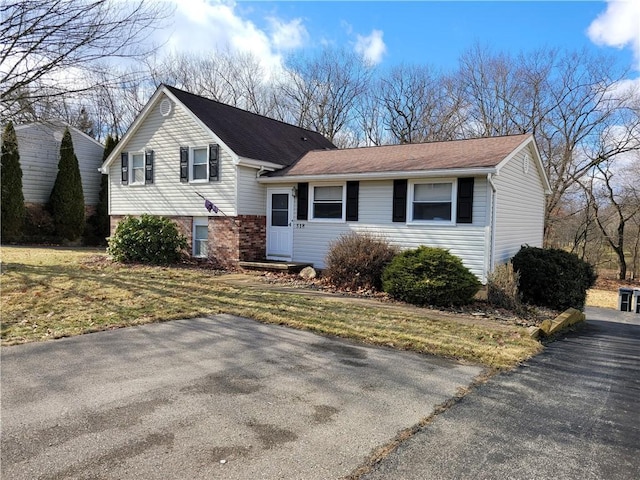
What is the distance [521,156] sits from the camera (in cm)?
1323

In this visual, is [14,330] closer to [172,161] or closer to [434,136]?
[172,161]

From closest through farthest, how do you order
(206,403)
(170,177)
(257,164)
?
(206,403), (257,164), (170,177)

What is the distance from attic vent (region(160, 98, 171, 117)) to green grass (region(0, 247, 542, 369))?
22.1 ft

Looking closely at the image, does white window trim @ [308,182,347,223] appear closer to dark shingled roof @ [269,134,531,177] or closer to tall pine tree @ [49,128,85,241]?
dark shingled roof @ [269,134,531,177]

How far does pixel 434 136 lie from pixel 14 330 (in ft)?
92.4

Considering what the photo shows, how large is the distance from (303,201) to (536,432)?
35.5 ft

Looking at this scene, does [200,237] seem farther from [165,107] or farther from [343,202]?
[343,202]

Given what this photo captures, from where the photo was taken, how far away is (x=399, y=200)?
12.2 metres

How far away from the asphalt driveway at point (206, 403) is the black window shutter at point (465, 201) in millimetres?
6408

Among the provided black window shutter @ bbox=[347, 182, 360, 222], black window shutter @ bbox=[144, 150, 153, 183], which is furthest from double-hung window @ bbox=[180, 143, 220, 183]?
black window shutter @ bbox=[347, 182, 360, 222]

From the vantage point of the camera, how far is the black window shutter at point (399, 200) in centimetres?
1210

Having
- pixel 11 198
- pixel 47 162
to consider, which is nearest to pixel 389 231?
pixel 11 198

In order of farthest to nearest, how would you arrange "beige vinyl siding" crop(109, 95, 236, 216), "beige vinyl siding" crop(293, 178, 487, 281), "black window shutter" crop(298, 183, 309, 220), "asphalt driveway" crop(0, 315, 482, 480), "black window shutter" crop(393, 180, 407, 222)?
"beige vinyl siding" crop(109, 95, 236, 216) → "black window shutter" crop(298, 183, 309, 220) → "black window shutter" crop(393, 180, 407, 222) → "beige vinyl siding" crop(293, 178, 487, 281) → "asphalt driveway" crop(0, 315, 482, 480)

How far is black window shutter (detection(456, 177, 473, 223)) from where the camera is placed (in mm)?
11219
